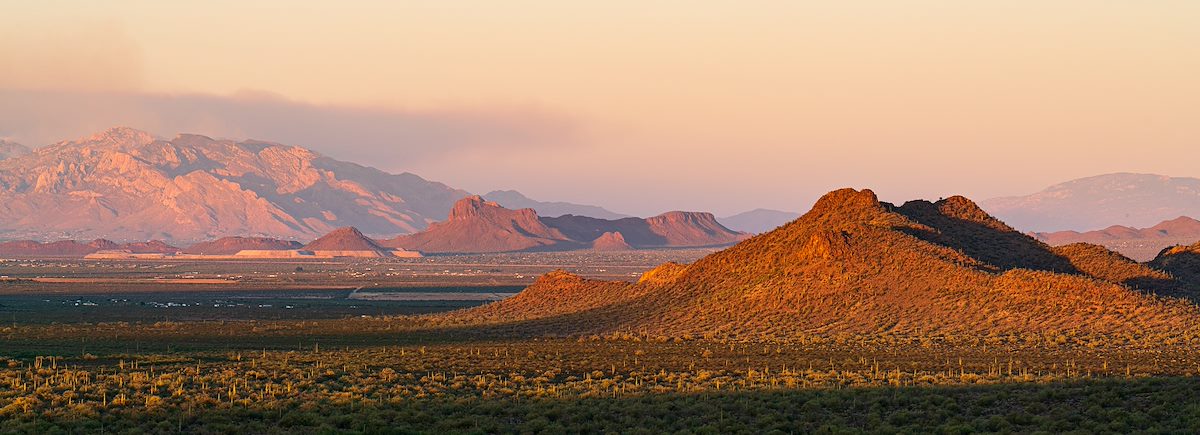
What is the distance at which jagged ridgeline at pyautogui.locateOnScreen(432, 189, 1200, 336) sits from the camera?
239 feet

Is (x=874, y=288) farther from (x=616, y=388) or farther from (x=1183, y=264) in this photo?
(x=616, y=388)

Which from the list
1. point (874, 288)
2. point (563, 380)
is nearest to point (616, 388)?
point (563, 380)

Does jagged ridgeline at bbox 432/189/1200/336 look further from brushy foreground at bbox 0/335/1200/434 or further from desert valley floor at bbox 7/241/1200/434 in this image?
brushy foreground at bbox 0/335/1200/434

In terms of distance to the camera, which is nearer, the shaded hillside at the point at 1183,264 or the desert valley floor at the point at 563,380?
the desert valley floor at the point at 563,380

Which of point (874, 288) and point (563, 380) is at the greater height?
point (874, 288)

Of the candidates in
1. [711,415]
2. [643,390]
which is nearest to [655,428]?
[711,415]

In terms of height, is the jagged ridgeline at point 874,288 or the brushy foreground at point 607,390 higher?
the jagged ridgeline at point 874,288

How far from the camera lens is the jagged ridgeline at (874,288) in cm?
7275

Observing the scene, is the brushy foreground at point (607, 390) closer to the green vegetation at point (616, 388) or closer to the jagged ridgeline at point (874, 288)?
the green vegetation at point (616, 388)

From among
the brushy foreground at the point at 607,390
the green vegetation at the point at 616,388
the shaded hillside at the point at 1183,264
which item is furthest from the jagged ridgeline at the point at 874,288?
the brushy foreground at the point at 607,390

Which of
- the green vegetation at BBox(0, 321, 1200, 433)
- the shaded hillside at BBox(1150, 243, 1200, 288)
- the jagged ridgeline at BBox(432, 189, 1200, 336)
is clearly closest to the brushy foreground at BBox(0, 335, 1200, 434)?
the green vegetation at BBox(0, 321, 1200, 433)

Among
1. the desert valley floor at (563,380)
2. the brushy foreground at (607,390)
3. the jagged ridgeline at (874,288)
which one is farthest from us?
the jagged ridgeline at (874,288)

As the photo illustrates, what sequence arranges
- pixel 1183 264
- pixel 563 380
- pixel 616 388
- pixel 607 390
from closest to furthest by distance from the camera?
1. pixel 616 388
2. pixel 607 390
3. pixel 563 380
4. pixel 1183 264

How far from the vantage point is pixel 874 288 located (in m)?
80.5
